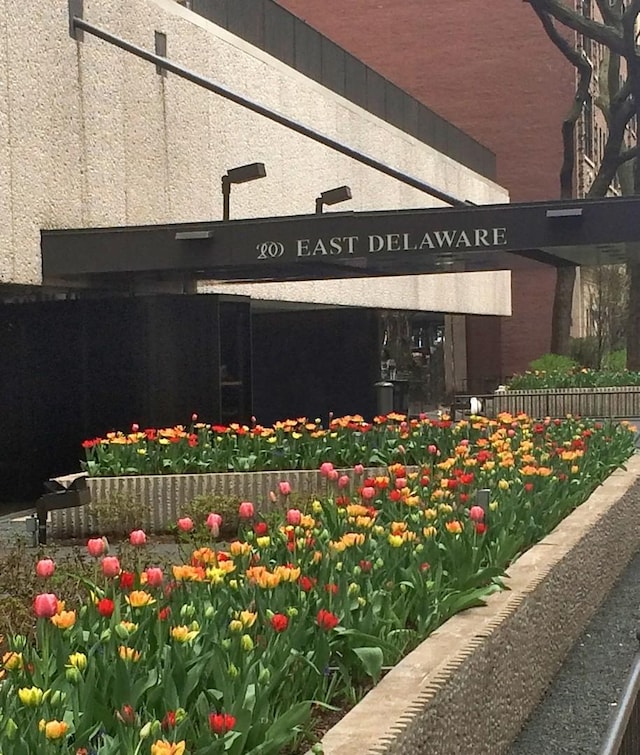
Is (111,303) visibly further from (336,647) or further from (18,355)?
(336,647)

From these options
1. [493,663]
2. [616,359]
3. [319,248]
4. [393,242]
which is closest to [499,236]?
[393,242]

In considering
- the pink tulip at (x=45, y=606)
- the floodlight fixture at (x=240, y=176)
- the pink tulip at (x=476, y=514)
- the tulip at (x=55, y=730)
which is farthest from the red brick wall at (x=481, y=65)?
the tulip at (x=55, y=730)

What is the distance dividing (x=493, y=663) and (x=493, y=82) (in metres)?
44.4

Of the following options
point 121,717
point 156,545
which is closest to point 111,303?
point 156,545

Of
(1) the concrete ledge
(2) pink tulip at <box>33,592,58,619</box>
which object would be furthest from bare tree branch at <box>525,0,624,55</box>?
(2) pink tulip at <box>33,592,58,619</box>

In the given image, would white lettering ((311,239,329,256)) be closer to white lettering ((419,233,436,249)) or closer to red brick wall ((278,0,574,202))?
white lettering ((419,233,436,249))

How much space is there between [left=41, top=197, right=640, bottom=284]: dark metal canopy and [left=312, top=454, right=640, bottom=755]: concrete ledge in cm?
651

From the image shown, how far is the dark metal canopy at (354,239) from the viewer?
49.4ft

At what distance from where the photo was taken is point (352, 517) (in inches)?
272

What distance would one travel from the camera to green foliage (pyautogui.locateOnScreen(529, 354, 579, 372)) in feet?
110

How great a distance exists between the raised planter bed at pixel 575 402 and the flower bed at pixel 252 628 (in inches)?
790

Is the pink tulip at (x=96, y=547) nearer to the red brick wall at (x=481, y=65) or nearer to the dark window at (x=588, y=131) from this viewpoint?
the red brick wall at (x=481, y=65)

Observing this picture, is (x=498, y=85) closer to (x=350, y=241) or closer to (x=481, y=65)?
(x=481, y=65)

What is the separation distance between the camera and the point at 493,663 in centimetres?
556
